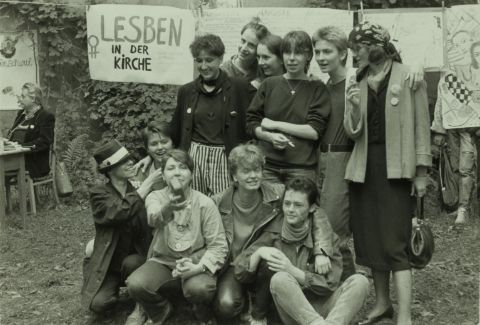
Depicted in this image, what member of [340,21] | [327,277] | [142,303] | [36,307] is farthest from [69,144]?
[327,277]

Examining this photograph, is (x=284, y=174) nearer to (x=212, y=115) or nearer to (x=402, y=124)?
(x=212, y=115)

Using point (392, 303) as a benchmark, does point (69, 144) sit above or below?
above

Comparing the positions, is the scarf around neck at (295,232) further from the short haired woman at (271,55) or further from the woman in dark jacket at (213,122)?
the short haired woman at (271,55)

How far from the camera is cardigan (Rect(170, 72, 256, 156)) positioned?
5191 mm

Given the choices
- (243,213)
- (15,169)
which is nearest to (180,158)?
(243,213)

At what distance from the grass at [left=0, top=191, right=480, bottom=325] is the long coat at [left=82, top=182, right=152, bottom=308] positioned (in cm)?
32

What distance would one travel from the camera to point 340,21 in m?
8.01

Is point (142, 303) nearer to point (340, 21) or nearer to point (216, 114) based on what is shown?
point (216, 114)

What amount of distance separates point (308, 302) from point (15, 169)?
5.09m

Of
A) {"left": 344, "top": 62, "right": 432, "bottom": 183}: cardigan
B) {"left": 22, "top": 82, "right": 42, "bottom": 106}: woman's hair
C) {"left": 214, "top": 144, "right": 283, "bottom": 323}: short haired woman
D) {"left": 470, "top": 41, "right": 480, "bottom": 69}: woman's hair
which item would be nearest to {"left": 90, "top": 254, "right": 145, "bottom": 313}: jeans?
{"left": 214, "top": 144, "right": 283, "bottom": 323}: short haired woman

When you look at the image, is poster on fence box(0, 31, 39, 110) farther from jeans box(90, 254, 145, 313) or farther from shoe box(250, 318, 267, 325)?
shoe box(250, 318, 267, 325)

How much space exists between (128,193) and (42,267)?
2106mm

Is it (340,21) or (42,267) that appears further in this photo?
(340,21)

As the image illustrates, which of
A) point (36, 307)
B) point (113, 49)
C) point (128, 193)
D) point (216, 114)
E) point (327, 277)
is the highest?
point (113, 49)
